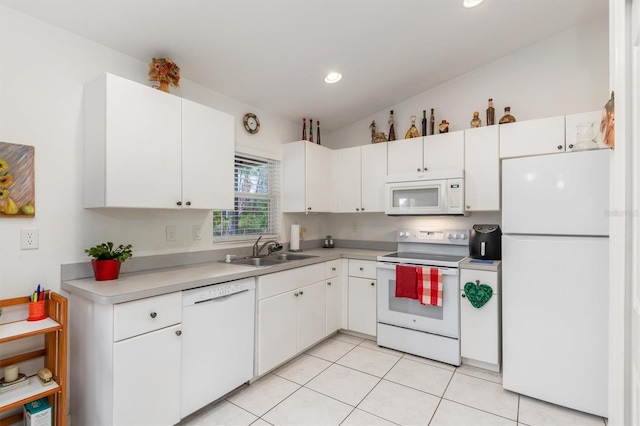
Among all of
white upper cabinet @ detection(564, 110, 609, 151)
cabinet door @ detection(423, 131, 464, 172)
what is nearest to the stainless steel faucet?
cabinet door @ detection(423, 131, 464, 172)

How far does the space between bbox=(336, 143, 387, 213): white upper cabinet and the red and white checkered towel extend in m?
0.90

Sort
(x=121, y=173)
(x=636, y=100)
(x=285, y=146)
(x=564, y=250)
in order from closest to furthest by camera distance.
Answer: (x=636, y=100) → (x=121, y=173) → (x=564, y=250) → (x=285, y=146)

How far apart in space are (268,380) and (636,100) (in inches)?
102

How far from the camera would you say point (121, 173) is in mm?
1806

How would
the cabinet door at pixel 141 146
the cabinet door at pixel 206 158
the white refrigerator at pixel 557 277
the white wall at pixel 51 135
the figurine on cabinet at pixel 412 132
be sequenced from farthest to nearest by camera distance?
1. the figurine on cabinet at pixel 412 132
2. the cabinet door at pixel 206 158
3. the white refrigerator at pixel 557 277
4. the cabinet door at pixel 141 146
5. the white wall at pixel 51 135

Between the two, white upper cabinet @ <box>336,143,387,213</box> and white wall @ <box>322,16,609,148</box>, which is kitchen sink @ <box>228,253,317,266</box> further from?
white wall @ <box>322,16,609,148</box>

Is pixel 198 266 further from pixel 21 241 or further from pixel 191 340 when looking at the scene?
pixel 21 241

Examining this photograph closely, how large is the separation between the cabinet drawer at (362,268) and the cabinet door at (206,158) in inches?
56.4

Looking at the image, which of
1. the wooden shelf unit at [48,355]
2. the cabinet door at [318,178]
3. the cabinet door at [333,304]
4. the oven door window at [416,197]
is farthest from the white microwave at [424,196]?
the wooden shelf unit at [48,355]

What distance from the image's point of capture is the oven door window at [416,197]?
294 centimetres

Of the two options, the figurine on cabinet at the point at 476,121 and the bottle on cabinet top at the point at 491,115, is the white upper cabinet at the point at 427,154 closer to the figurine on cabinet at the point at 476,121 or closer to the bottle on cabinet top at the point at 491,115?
the figurine on cabinet at the point at 476,121

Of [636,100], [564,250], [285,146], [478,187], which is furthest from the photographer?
[285,146]

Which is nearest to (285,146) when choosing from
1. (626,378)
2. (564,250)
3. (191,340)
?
(191,340)

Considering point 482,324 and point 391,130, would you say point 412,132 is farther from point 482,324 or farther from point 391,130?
point 482,324
